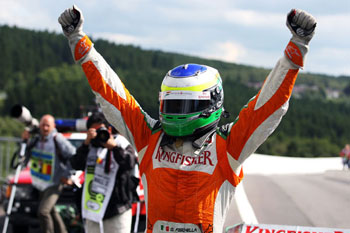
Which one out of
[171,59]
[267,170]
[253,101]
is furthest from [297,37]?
[171,59]

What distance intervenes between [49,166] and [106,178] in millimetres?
2057

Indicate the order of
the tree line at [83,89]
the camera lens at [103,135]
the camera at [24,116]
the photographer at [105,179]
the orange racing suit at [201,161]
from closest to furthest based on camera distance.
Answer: the orange racing suit at [201,161], the camera lens at [103,135], the photographer at [105,179], the camera at [24,116], the tree line at [83,89]

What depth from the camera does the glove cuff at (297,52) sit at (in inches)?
134

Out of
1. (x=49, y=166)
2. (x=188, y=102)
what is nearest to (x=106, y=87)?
(x=188, y=102)

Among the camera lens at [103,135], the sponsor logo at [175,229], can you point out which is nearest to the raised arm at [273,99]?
the sponsor logo at [175,229]

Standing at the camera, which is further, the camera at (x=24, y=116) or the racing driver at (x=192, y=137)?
the camera at (x=24, y=116)

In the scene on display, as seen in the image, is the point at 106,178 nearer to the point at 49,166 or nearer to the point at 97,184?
the point at 97,184

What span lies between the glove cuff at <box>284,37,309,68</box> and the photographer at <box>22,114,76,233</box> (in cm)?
570

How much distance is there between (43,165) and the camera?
347 inches

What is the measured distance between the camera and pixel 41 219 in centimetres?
840

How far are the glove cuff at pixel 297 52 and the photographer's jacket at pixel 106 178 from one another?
369 cm

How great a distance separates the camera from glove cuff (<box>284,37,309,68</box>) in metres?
3.39

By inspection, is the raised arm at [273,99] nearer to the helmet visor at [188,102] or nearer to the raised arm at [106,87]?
the helmet visor at [188,102]

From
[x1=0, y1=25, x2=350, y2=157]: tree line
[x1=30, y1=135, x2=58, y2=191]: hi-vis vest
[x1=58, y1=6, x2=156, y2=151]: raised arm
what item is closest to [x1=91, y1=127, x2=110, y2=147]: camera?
[x1=30, y1=135, x2=58, y2=191]: hi-vis vest
